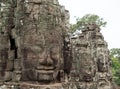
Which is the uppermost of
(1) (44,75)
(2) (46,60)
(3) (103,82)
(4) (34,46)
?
(4) (34,46)

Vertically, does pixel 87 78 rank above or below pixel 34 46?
below

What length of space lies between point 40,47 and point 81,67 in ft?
9.27

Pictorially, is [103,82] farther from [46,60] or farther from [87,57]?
[46,60]

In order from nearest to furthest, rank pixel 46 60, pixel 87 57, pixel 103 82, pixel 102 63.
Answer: pixel 46 60 < pixel 87 57 < pixel 102 63 < pixel 103 82

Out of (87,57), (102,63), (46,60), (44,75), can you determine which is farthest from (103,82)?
(46,60)

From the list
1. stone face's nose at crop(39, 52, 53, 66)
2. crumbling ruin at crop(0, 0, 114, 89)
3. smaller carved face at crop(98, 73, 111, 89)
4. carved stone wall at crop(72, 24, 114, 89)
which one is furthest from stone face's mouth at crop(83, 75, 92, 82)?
smaller carved face at crop(98, 73, 111, 89)

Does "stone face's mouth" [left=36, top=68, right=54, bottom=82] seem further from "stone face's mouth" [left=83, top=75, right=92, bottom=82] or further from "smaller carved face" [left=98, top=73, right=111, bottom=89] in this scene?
"smaller carved face" [left=98, top=73, right=111, bottom=89]

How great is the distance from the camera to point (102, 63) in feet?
44.5

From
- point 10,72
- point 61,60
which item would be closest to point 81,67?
point 61,60

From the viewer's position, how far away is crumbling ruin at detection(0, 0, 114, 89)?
8.26 metres

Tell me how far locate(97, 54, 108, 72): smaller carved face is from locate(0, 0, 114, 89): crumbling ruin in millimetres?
4286

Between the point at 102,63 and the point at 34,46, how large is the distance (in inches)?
229

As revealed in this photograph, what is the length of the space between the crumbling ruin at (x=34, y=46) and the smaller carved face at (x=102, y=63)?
4286 millimetres

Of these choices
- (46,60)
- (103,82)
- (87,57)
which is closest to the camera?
(46,60)
